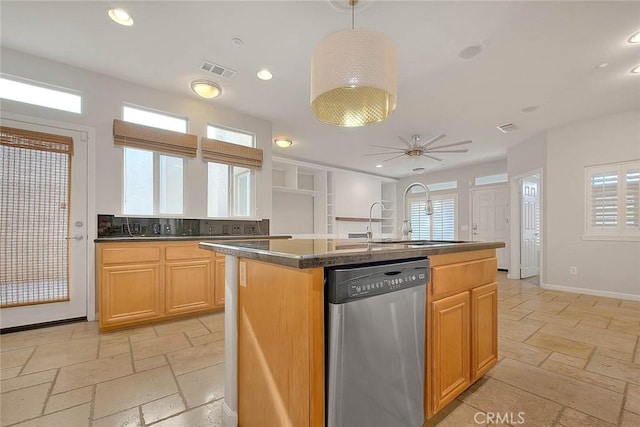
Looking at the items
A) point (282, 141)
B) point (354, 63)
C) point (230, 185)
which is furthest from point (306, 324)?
point (282, 141)

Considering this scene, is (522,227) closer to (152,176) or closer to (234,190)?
(234,190)

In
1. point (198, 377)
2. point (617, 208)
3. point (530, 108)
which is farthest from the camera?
point (617, 208)

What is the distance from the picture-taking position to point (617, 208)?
159 inches

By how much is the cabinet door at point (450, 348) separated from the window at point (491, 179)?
245 inches

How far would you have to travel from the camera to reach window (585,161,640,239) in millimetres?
3908

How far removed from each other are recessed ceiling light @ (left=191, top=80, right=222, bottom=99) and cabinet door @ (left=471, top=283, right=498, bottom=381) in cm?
335

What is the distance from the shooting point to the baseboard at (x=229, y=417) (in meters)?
1.39

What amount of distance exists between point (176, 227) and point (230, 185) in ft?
3.21

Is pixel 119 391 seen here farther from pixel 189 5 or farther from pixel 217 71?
pixel 217 71

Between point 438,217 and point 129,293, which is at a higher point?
point 438,217

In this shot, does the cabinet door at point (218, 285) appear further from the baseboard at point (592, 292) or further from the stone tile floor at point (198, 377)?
the baseboard at point (592, 292)

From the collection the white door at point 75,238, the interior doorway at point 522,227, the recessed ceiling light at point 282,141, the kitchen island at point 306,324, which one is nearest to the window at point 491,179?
the interior doorway at point 522,227

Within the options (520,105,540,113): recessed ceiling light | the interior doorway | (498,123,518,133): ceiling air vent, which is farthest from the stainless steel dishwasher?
the interior doorway

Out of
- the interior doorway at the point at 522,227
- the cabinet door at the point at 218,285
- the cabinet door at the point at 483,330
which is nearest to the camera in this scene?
the cabinet door at the point at 483,330
